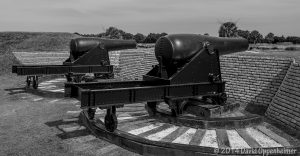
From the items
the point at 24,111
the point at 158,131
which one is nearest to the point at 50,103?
the point at 24,111

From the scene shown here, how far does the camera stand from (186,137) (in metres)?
7.19

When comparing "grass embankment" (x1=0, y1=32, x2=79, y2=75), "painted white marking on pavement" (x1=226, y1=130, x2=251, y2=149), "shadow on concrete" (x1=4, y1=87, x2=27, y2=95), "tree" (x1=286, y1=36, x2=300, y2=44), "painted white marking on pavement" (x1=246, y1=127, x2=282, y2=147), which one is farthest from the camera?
"tree" (x1=286, y1=36, x2=300, y2=44)

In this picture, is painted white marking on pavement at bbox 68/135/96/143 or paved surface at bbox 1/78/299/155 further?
painted white marking on pavement at bbox 68/135/96/143

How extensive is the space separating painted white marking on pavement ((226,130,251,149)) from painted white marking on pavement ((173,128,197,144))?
81 cm

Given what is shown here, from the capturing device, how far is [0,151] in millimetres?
7016

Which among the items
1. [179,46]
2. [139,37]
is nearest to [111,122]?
[179,46]

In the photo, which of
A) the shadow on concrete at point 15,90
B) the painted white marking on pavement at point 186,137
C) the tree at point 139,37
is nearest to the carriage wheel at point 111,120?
the painted white marking on pavement at point 186,137

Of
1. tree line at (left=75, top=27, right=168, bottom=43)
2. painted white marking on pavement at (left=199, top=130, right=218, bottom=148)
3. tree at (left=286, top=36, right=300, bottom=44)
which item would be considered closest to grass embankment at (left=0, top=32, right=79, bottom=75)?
tree line at (left=75, top=27, right=168, bottom=43)

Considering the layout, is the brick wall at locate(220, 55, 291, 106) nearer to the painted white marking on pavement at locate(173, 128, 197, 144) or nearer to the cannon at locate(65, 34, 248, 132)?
the cannon at locate(65, 34, 248, 132)

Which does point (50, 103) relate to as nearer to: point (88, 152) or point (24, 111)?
point (24, 111)

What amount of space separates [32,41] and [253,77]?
23706 millimetres

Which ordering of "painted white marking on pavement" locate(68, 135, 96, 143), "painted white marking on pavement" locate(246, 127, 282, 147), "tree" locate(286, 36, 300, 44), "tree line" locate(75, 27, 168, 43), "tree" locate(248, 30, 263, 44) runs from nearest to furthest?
"painted white marking on pavement" locate(246, 127, 282, 147) < "painted white marking on pavement" locate(68, 135, 96, 143) < "tree line" locate(75, 27, 168, 43) < "tree" locate(286, 36, 300, 44) < "tree" locate(248, 30, 263, 44)

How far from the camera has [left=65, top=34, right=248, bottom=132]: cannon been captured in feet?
24.9

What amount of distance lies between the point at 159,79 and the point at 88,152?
2480mm
